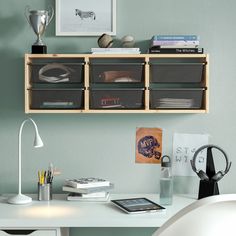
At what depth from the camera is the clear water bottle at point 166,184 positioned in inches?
114

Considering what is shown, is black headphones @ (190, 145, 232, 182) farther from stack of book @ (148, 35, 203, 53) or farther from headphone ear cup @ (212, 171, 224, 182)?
stack of book @ (148, 35, 203, 53)

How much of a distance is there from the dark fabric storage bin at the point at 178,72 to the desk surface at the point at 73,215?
71 centimetres

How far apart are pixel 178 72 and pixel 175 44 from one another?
0.54 ft

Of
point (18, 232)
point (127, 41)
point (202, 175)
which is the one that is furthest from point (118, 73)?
point (18, 232)

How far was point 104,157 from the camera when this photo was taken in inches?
125

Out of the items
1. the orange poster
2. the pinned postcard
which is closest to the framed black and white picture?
the orange poster

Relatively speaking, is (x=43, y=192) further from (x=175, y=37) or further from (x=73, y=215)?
(x=175, y=37)

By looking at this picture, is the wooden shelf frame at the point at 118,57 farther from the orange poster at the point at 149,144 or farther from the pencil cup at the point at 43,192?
the pencil cup at the point at 43,192

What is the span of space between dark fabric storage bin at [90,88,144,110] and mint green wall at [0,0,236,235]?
0.19 metres

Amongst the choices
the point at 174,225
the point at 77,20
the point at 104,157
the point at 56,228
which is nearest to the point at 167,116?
the point at 104,157

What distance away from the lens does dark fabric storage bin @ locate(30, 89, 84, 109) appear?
9.83 ft

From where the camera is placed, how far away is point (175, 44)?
2965mm

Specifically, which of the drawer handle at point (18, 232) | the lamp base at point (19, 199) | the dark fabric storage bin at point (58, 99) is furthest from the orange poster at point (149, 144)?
the drawer handle at point (18, 232)

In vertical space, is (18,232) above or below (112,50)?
below
